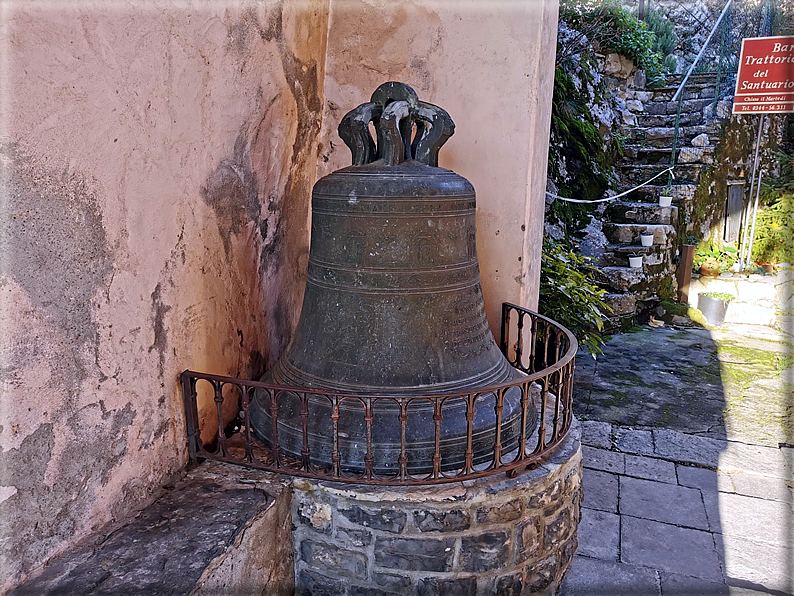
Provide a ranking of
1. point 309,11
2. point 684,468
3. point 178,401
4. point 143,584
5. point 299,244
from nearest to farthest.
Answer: point 143,584 < point 178,401 < point 309,11 < point 299,244 < point 684,468

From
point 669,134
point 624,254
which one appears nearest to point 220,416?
point 624,254

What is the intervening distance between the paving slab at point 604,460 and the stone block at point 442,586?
195cm

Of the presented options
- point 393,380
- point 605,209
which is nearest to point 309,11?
point 393,380

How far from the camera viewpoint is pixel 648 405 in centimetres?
488

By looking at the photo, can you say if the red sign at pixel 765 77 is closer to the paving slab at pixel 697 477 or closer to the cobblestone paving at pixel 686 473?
the cobblestone paving at pixel 686 473

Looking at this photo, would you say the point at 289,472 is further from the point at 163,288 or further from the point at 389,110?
the point at 389,110

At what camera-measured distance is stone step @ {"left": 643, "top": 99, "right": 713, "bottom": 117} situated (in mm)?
9667

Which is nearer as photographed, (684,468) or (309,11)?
(309,11)

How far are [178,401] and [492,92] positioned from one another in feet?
6.74

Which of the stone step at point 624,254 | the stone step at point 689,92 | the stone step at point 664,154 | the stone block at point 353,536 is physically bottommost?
the stone block at point 353,536

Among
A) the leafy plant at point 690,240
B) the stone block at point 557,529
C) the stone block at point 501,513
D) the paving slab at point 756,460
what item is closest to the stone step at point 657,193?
the leafy plant at point 690,240

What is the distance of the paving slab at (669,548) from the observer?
285 cm

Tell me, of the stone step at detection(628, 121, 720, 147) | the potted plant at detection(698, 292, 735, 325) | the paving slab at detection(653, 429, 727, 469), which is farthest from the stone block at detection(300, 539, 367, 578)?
the stone step at detection(628, 121, 720, 147)

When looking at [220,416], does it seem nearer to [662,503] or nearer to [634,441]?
[662,503]
